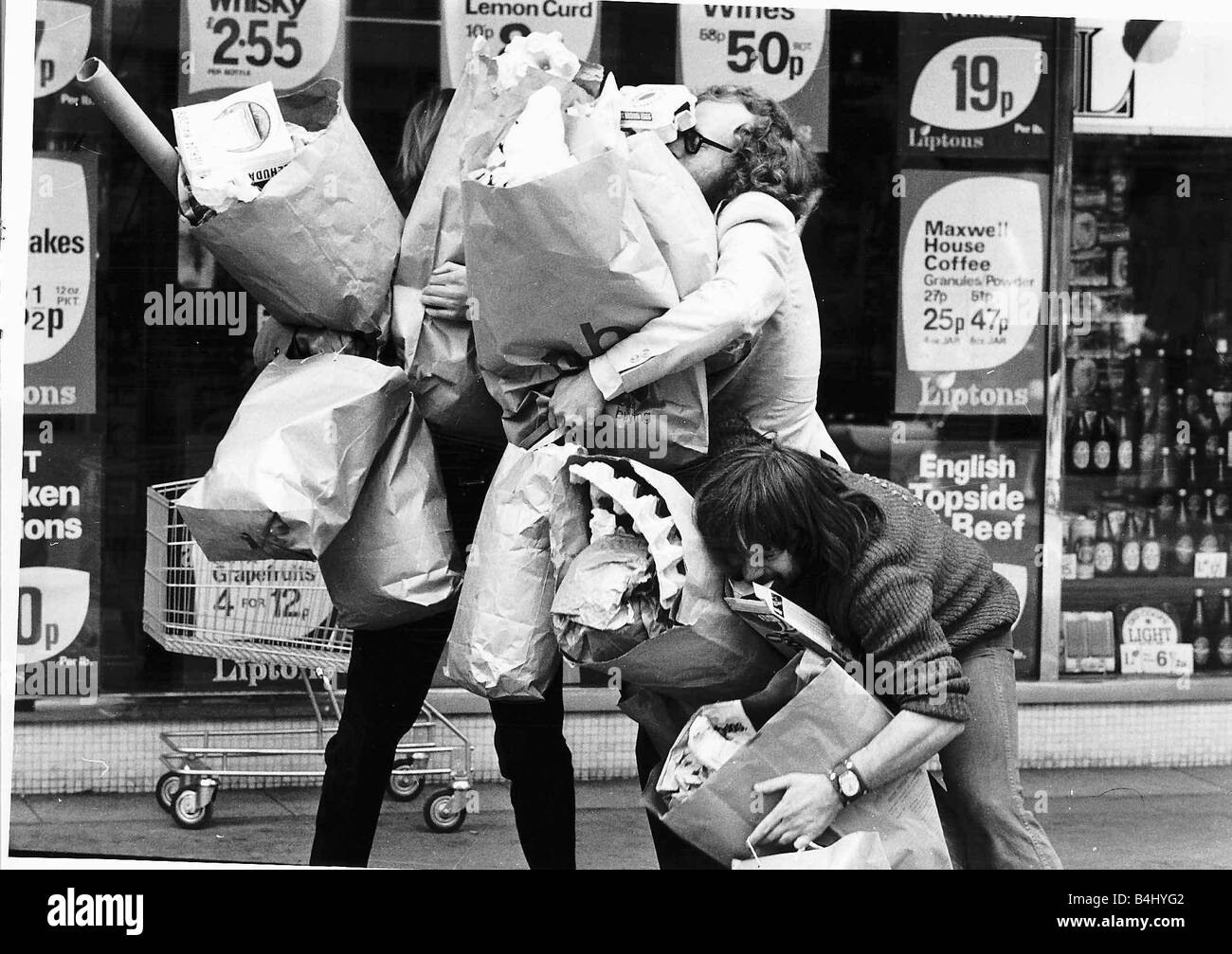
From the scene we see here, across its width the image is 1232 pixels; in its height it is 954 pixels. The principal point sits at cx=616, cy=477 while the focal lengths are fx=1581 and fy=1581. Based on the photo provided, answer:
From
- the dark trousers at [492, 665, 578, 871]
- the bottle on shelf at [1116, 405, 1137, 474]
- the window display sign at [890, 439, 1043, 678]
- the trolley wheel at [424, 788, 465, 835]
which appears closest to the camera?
the dark trousers at [492, 665, 578, 871]

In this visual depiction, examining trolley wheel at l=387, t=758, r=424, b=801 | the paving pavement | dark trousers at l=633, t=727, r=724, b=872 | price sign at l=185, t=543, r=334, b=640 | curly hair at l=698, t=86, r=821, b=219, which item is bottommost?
the paving pavement

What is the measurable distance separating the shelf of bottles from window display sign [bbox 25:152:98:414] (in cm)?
311

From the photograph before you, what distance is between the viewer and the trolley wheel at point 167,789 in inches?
184

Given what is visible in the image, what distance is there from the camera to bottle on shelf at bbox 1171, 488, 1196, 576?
5.31m

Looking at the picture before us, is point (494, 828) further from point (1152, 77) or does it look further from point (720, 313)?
point (1152, 77)

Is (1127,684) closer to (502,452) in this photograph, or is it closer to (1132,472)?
(1132,472)

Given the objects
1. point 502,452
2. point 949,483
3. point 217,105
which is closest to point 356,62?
point 217,105

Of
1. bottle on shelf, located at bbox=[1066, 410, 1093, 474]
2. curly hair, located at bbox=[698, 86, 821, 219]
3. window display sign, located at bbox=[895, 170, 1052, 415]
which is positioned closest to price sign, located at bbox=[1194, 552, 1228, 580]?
bottle on shelf, located at bbox=[1066, 410, 1093, 474]

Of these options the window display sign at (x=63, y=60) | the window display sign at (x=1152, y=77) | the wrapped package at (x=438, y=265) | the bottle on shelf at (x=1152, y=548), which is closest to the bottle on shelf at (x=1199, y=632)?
the bottle on shelf at (x=1152, y=548)

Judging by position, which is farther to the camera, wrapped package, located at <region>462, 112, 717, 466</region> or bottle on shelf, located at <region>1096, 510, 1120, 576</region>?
bottle on shelf, located at <region>1096, 510, 1120, 576</region>

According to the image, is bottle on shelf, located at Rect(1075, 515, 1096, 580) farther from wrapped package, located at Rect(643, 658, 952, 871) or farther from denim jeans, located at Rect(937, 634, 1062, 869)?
wrapped package, located at Rect(643, 658, 952, 871)

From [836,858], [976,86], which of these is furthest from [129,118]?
[976,86]

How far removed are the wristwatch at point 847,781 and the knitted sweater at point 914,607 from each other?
0.17 metres
